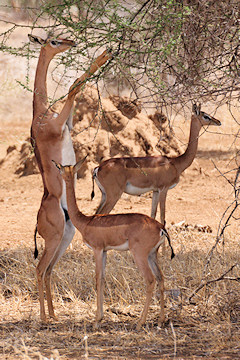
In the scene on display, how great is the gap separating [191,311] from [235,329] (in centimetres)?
46

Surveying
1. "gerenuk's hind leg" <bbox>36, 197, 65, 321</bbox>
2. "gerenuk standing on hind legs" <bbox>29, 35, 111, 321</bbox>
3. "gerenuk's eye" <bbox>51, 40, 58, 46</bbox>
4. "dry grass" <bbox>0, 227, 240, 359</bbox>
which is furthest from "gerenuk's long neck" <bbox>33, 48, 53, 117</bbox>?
"dry grass" <bbox>0, 227, 240, 359</bbox>

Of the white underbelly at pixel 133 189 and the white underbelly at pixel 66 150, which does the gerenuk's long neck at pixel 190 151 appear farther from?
the white underbelly at pixel 66 150

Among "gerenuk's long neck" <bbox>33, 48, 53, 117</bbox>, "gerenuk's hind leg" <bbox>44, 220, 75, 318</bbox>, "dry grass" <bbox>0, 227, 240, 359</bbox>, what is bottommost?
"dry grass" <bbox>0, 227, 240, 359</bbox>

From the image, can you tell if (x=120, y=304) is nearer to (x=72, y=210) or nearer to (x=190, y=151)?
(x=72, y=210)

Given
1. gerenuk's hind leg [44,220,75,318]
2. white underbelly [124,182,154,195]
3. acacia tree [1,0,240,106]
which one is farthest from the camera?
white underbelly [124,182,154,195]

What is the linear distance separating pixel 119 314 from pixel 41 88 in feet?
6.65

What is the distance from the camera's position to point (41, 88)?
4754 millimetres

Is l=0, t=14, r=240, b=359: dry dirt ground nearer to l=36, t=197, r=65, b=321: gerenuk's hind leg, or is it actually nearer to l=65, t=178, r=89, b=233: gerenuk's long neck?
l=36, t=197, r=65, b=321: gerenuk's hind leg

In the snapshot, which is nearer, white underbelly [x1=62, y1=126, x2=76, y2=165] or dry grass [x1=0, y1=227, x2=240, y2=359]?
dry grass [x1=0, y1=227, x2=240, y2=359]

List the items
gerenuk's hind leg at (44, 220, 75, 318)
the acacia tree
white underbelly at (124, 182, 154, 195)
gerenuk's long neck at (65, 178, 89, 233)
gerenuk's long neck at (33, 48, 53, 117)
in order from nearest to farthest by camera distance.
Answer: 1. the acacia tree
2. gerenuk's long neck at (65, 178, 89, 233)
3. gerenuk's hind leg at (44, 220, 75, 318)
4. gerenuk's long neck at (33, 48, 53, 117)
5. white underbelly at (124, 182, 154, 195)

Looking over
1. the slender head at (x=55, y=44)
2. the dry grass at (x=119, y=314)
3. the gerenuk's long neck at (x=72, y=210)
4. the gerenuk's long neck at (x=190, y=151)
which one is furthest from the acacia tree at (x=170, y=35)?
the gerenuk's long neck at (x=190, y=151)

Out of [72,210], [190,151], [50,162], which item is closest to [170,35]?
[50,162]

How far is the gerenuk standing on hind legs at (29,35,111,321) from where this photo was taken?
4418mm

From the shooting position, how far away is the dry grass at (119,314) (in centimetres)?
369
